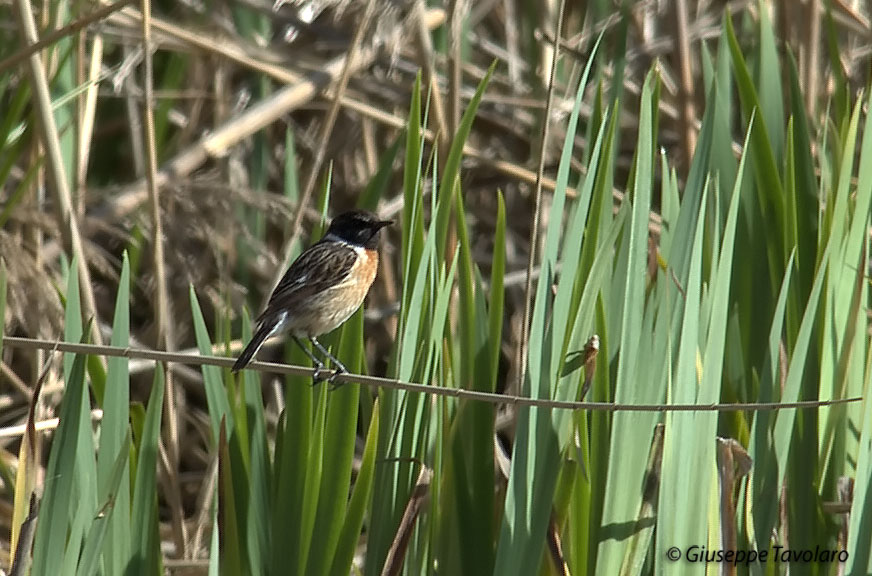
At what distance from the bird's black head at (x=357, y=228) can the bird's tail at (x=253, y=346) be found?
43 centimetres

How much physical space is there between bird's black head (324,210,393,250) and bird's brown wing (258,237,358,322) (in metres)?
0.05

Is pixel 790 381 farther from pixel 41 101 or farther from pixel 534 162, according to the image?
pixel 534 162

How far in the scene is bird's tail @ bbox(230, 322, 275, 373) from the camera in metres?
2.40

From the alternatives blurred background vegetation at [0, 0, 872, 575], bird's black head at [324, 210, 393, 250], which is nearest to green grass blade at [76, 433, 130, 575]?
blurred background vegetation at [0, 0, 872, 575]

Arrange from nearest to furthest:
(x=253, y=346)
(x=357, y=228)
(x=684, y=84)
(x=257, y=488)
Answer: (x=257, y=488)
(x=253, y=346)
(x=357, y=228)
(x=684, y=84)

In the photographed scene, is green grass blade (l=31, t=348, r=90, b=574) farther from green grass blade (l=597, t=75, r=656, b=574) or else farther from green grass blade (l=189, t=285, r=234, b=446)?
green grass blade (l=597, t=75, r=656, b=574)

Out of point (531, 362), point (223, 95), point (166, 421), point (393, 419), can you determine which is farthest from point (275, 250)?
point (531, 362)

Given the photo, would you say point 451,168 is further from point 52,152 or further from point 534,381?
point 52,152

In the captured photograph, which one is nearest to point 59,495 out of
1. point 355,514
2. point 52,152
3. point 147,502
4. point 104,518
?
point 104,518

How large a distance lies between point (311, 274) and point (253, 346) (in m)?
0.58

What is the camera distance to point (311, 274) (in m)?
3.37

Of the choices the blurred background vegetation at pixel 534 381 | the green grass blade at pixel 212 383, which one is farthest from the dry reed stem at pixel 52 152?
the green grass blade at pixel 212 383

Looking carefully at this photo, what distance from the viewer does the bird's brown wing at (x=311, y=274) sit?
3.22 m

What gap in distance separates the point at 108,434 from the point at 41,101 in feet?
3.90
